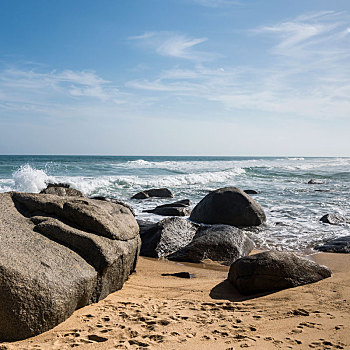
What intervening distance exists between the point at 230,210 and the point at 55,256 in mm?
6667

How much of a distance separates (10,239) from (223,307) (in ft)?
7.99

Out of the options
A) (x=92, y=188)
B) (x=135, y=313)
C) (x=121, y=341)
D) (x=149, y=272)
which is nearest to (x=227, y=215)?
(x=149, y=272)

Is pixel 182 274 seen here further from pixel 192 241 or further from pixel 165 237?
pixel 165 237

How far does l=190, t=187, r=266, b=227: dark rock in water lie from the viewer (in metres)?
9.59

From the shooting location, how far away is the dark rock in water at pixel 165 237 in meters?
6.67

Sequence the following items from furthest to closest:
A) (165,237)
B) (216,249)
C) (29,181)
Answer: (29,181) → (165,237) → (216,249)

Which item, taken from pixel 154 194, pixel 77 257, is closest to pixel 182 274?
pixel 77 257

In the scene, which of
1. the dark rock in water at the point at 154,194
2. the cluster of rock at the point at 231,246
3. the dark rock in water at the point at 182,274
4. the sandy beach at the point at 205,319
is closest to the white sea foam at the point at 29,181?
the dark rock in water at the point at 154,194

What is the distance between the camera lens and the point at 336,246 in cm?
695

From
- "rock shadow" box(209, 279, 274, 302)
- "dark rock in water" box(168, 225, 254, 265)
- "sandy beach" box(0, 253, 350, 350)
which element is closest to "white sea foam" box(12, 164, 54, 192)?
"dark rock in water" box(168, 225, 254, 265)

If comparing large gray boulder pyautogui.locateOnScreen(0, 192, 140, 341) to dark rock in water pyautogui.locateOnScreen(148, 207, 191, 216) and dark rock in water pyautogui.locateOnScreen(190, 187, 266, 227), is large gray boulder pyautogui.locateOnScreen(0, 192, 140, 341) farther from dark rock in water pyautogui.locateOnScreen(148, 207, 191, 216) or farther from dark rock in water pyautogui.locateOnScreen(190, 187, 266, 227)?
dark rock in water pyautogui.locateOnScreen(148, 207, 191, 216)

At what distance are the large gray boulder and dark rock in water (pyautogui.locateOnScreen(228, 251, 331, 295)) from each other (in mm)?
1519

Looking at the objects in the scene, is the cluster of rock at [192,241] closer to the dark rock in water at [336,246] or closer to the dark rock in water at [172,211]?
the dark rock in water at [336,246]

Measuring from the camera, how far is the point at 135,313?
12.1ft
